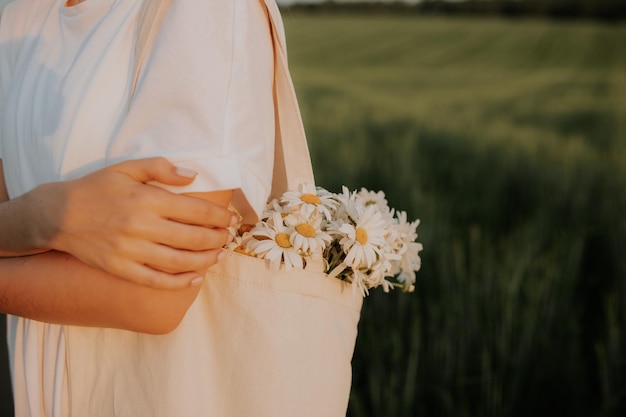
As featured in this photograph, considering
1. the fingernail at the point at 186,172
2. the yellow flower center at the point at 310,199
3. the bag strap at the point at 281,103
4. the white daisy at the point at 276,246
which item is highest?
the bag strap at the point at 281,103

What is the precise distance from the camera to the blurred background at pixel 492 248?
6.92ft

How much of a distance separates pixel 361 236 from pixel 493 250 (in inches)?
82.9

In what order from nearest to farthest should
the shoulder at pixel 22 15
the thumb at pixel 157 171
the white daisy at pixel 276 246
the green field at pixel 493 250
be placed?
the thumb at pixel 157 171 → the white daisy at pixel 276 246 → the shoulder at pixel 22 15 → the green field at pixel 493 250

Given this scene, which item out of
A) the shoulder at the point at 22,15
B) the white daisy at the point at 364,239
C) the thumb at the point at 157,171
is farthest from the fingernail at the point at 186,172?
the shoulder at the point at 22,15

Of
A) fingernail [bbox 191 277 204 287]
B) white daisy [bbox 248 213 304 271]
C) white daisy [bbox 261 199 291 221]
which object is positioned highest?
white daisy [bbox 261 199 291 221]

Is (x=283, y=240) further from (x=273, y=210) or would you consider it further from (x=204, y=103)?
(x=204, y=103)

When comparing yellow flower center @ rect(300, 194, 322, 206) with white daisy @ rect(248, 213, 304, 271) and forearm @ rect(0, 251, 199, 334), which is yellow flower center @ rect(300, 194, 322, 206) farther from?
forearm @ rect(0, 251, 199, 334)

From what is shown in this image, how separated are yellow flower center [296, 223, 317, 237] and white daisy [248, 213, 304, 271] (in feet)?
0.04

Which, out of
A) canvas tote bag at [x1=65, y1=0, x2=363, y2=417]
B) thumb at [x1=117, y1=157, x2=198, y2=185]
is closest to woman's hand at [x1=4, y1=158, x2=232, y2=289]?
thumb at [x1=117, y1=157, x2=198, y2=185]

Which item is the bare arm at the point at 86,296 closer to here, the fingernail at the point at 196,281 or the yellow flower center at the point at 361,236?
the fingernail at the point at 196,281

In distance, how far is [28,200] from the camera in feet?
2.74

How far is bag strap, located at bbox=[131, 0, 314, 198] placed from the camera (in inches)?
33.3

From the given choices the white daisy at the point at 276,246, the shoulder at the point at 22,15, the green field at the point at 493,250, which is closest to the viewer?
the white daisy at the point at 276,246

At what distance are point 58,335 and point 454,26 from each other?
25.7 m
